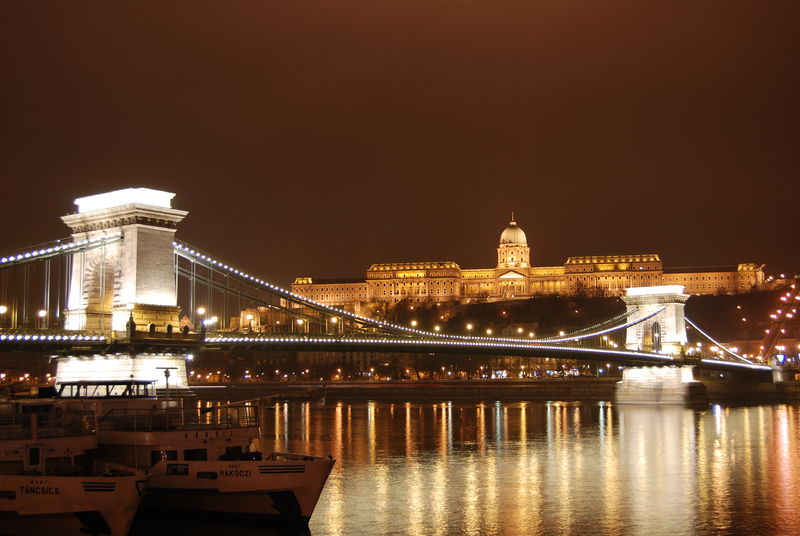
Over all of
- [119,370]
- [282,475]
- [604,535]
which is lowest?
[604,535]

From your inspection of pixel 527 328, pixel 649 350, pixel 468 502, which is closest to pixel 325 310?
pixel 468 502

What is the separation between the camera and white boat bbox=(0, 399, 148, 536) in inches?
709

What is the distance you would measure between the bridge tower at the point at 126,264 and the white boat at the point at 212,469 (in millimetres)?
15171

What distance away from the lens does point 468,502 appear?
24984 millimetres

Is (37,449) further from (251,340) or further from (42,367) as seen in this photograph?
(42,367)

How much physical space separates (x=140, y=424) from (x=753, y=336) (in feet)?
427

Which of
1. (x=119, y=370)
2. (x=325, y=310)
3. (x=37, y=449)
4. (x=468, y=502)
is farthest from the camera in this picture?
(x=325, y=310)

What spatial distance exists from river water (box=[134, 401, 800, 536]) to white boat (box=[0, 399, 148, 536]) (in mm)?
3041

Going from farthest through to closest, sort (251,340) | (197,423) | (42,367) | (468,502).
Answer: (42,367) → (251,340) → (468,502) → (197,423)

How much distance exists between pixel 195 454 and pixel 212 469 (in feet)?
2.74

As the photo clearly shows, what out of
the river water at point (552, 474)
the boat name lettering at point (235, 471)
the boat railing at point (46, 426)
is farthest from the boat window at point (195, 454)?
the boat railing at point (46, 426)

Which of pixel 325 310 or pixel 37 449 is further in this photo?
pixel 325 310

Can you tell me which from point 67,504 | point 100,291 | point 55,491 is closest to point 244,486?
point 67,504

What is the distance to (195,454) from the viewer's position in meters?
21.3
